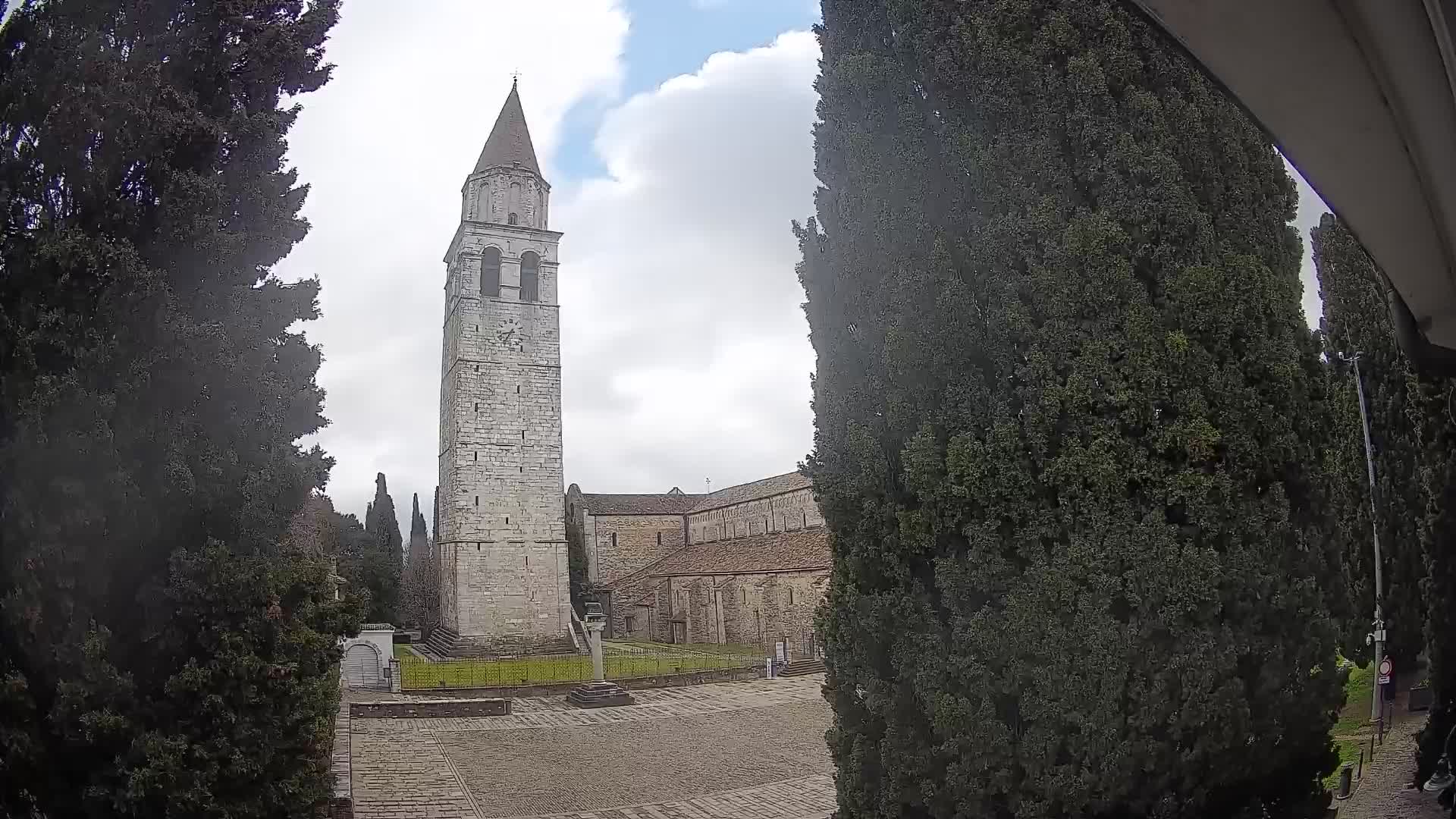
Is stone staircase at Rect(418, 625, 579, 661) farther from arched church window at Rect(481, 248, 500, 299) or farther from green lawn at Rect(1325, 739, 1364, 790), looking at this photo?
green lawn at Rect(1325, 739, 1364, 790)

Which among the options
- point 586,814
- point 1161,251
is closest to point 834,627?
point 1161,251

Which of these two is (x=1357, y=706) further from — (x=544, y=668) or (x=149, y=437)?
(x=544, y=668)

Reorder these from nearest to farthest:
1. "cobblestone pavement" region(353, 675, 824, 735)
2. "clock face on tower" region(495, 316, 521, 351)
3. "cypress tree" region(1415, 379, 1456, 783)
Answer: "cypress tree" region(1415, 379, 1456, 783) < "cobblestone pavement" region(353, 675, 824, 735) < "clock face on tower" region(495, 316, 521, 351)

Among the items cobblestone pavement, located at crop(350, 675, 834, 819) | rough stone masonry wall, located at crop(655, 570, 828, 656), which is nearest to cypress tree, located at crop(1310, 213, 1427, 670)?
cobblestone pavement, located at crop(350, 675, 834, 819)

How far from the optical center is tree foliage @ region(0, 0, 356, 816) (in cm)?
513

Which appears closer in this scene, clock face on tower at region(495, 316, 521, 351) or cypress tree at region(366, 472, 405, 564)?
clock face on tower at region(495, 316, 521, 351)

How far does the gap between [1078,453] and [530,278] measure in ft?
105

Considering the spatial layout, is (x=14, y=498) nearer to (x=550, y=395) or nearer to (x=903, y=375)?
(x=903, y=375)

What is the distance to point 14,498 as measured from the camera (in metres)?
5.01

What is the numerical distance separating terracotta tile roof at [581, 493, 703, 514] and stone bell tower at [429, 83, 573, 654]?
12969mm

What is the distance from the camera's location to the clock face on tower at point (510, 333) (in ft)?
111

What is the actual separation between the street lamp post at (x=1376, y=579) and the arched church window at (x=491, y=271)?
2907 cm

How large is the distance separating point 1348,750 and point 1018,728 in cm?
801

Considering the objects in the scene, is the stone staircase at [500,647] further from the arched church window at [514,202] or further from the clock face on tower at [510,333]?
the arched church window at [514,202]
